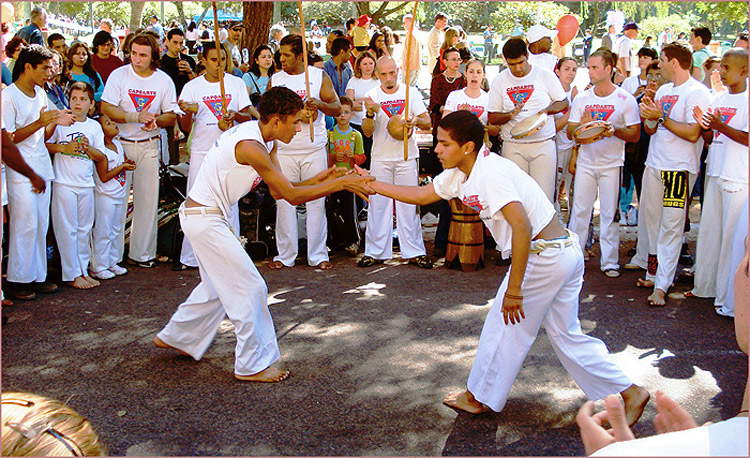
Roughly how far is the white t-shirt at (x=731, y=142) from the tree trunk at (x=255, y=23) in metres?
7.07

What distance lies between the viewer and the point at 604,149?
25.8 feet

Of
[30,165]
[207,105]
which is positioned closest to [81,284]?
[30,165]

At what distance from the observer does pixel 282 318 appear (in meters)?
6.70

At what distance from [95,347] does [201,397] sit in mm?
1292

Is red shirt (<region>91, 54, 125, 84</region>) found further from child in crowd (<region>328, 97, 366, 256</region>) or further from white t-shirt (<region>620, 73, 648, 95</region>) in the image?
white t-shirt (<region>620, 73, 648, 95</region>)

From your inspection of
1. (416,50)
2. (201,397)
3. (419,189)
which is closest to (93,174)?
(201,397)

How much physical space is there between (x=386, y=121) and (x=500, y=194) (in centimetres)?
401

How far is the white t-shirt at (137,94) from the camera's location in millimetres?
7965

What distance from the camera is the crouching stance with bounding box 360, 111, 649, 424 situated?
4492 millimetres

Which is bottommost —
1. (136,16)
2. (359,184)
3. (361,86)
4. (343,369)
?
(343,369)

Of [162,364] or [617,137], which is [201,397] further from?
[617,137]

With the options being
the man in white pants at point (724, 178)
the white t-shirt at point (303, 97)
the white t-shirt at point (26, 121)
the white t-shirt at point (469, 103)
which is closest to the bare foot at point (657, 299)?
the man in white pants at point (724, 178)

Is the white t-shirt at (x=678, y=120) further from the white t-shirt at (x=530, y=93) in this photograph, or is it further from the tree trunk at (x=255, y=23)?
the tree trunk at (x=255, y=23)

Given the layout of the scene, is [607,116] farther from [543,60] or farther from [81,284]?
[81,284]
